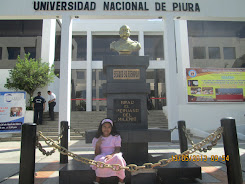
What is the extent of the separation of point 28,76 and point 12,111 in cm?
324

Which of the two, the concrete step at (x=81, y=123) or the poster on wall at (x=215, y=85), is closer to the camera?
the concrete step at (x=81, y=123)

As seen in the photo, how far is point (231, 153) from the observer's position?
2.41 meters

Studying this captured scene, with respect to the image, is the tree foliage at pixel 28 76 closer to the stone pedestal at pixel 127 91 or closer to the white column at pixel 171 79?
the white column at pixel 171 79

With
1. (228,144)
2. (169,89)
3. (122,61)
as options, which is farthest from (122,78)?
(169,89)

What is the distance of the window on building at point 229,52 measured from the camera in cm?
1483

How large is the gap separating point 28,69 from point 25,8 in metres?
4.89

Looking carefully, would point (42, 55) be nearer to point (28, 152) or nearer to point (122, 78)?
A: point (122, 78)

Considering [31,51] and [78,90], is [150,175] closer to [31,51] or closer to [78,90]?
[78,90]

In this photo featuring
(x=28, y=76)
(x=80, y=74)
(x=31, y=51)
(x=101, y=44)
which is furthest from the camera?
(x=101, y=44)

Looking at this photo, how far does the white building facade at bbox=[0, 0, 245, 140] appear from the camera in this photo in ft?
26.7

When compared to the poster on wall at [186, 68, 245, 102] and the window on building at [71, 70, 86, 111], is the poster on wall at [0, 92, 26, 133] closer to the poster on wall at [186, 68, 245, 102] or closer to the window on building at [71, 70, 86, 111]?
the window on building at [71, 70, 86, 111]

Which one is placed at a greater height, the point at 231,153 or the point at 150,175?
the point at 231,153

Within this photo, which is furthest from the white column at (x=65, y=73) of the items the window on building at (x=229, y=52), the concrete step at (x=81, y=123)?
the window on building at (x=229, y=52)

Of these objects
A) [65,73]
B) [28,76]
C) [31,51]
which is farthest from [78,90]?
[65,73]
